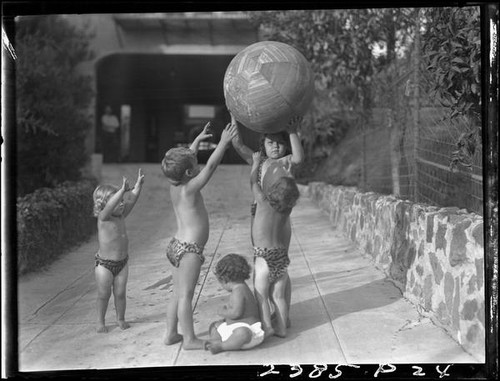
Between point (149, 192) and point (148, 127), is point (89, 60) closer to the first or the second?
point (149, 192)

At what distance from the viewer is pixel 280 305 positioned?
4.21 m

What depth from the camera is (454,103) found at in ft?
16.2

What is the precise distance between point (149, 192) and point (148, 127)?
20.0 feet

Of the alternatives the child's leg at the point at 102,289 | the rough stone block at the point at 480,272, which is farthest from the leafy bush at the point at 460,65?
the child's leg at the point at 102,289

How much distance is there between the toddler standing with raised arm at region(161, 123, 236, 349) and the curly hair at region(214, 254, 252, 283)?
19 cm

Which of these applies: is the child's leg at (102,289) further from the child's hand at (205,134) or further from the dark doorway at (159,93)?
the dark doorway at (159,93)

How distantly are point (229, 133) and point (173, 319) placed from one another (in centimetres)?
142

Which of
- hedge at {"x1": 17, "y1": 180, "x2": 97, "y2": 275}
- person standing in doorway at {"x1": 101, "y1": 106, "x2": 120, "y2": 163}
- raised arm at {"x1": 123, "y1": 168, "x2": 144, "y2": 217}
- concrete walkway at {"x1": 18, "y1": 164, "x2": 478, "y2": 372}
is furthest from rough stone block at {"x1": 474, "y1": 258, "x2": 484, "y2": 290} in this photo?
person standing in doorway at {"x1": 101, "y1": 106, "x2": 120, "y2": 163}

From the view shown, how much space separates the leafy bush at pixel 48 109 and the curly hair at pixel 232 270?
19.2ft

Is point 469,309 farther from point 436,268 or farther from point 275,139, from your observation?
point 275,139

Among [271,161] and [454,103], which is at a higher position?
[454,103]

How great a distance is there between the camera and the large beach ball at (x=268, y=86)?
3924 millimetres

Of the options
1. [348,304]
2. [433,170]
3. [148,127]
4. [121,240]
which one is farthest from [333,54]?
[148,127]

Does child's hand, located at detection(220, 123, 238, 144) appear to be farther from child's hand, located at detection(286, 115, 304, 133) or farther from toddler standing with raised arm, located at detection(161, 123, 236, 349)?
child's hand, located at detection(286, 115, 304, 133)
